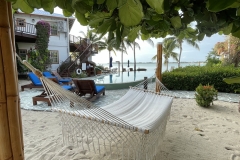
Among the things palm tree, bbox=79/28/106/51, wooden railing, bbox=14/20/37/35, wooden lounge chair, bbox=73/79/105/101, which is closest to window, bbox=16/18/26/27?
wooden railing, bbox=14/20/37/35

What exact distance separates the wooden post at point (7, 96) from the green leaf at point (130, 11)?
1.27 feet

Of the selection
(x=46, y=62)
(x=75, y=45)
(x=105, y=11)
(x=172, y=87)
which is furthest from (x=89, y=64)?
(x=105, y=11)

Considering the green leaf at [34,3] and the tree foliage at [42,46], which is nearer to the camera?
the green leaf at [34,3]

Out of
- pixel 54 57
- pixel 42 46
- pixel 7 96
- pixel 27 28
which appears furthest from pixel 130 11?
pixel 54 57

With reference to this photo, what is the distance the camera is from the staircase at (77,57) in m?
12.4

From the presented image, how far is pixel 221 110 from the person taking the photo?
427cm

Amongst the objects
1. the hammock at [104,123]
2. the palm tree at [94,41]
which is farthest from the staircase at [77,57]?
the hammock at [104,123]

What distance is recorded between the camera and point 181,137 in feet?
8.62

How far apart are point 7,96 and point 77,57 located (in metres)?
12.9

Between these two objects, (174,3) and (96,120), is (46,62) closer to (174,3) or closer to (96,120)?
(96,120)

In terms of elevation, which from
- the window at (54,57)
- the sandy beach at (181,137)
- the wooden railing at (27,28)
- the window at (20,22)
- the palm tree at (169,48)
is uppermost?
the window at (20,22)

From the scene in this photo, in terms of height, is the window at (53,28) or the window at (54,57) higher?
the window at (53,28)

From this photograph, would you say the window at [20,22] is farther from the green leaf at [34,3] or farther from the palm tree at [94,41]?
the green leaf at [34,3]

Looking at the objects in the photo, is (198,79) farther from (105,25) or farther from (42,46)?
(42,46)
